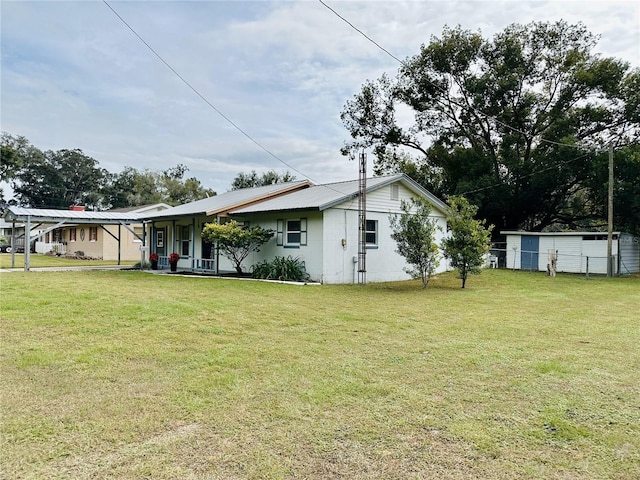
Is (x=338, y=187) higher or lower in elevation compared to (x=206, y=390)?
higher

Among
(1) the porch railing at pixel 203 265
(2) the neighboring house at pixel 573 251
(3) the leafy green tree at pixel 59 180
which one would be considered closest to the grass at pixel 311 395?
(1) the porch railing at pixel 203 265

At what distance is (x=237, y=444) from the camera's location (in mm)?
2959

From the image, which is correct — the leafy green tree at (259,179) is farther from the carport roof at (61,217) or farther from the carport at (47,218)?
the carport at (47,218)

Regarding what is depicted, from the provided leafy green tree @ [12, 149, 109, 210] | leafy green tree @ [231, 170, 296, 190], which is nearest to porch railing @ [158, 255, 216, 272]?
leafy green tree @ [231, 170, 296, 190]

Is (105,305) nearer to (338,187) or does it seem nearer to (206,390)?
(206,390)

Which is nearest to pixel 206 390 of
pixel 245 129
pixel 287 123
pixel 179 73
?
pixel 179 73

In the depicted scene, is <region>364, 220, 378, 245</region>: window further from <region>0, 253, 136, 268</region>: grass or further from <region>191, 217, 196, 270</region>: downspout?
<region>0, 253, 136, 268</region>: grass

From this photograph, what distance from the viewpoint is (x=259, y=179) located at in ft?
162

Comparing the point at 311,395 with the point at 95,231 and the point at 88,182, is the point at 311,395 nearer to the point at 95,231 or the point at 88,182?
the point at 95,231

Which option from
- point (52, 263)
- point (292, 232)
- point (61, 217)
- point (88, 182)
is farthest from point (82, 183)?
point (292, 232)

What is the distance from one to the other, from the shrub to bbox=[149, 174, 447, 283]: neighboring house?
244 mm

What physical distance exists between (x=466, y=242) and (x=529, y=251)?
34.1 feet

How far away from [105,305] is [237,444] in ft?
20.7

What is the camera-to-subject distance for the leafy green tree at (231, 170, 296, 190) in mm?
48406
